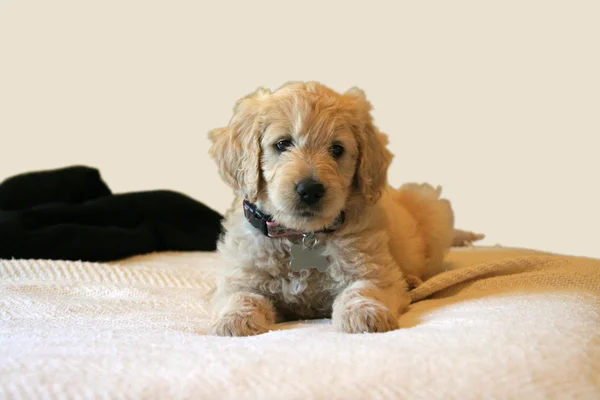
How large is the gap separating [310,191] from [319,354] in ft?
2.69

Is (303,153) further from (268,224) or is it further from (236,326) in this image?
(236,326)

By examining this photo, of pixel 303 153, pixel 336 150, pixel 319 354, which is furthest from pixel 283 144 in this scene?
pixel 319 354

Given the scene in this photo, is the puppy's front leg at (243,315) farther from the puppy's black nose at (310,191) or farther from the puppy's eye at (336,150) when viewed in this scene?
the puppy's eye at (336,150)

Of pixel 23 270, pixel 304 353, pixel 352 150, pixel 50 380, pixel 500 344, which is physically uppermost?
pixel 352 150

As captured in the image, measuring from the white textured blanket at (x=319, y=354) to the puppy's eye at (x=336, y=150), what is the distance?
0.71 m

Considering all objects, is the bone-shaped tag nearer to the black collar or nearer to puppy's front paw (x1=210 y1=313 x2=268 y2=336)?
the black collar

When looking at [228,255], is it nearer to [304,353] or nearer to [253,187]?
[253,187]

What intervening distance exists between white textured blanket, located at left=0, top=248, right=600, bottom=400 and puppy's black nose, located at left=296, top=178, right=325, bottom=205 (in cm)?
49

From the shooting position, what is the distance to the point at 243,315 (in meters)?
2.59

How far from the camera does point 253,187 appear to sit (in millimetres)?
2834

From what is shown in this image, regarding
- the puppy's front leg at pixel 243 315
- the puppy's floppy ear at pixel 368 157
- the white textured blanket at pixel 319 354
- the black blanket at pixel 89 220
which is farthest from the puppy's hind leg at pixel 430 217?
the black blanket at pixel 89 220

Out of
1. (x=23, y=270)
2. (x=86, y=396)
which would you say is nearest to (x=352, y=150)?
(x=86, y=396)

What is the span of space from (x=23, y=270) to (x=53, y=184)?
152 cm

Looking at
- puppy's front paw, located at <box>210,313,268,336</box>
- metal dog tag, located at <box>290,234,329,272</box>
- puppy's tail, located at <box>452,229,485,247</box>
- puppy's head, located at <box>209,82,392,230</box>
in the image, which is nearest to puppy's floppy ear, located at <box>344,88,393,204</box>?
puppy's head, located at <box>209,82,392,230</box>
